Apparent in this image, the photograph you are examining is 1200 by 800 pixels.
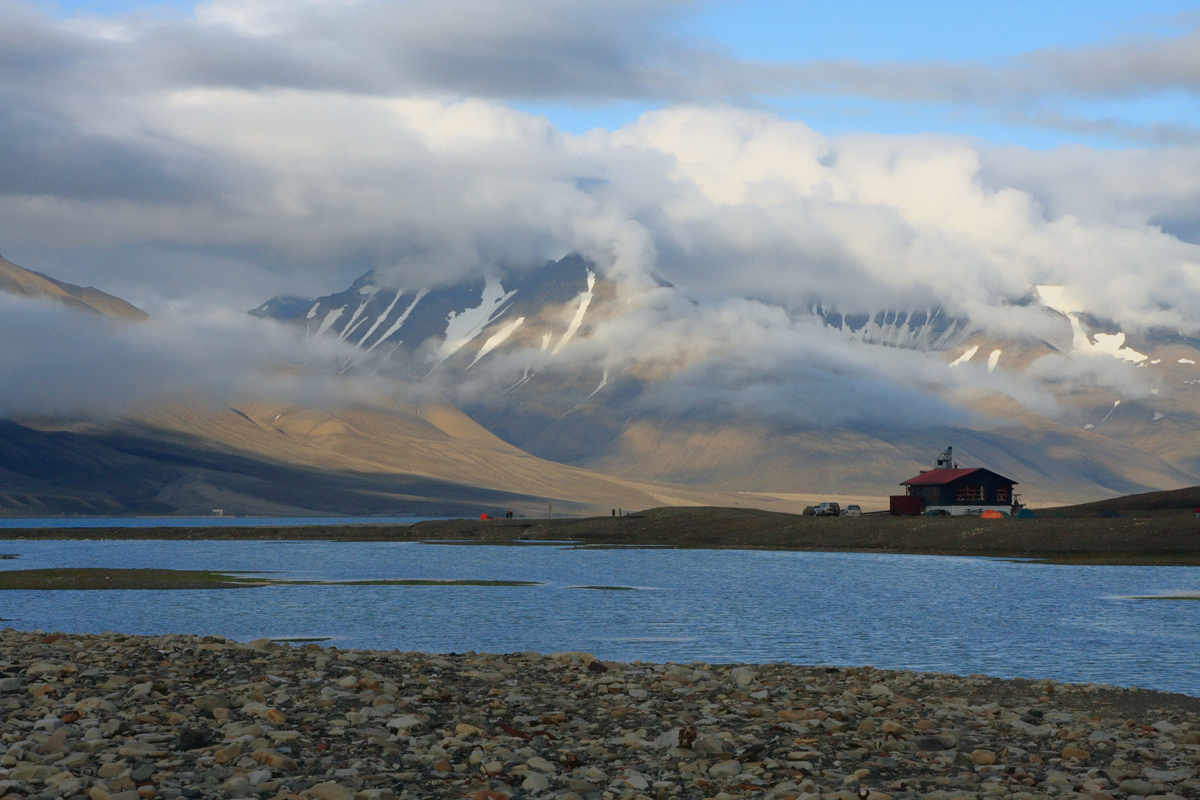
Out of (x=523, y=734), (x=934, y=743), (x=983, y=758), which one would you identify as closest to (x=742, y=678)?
(x=934, y=743)

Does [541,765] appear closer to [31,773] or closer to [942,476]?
[31,773]

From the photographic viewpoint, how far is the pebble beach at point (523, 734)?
712 inches

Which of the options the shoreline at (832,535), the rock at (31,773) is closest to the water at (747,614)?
the shoreline at (832,535)

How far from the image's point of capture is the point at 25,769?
17.2 meters

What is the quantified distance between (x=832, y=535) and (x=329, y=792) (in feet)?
430

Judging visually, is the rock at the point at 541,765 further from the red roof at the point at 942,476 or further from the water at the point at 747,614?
the red roof at the point at 942,476

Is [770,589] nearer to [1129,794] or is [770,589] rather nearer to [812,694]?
[812,694]

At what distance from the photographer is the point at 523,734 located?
2175 centimetres

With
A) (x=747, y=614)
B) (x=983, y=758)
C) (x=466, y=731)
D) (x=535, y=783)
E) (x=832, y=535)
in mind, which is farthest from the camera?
(x=832, y=535)

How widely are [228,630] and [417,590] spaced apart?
26.0 meters

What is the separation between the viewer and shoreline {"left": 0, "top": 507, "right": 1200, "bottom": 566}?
365 feet

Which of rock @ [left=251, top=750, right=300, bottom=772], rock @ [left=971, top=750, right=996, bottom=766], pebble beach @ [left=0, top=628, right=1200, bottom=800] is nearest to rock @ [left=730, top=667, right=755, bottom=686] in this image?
pebble beach @ [left=0, top=628, right=1200, bottom=800]

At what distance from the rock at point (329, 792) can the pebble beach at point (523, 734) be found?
31 mm

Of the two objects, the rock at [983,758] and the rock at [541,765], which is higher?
the rock at [983,758]
